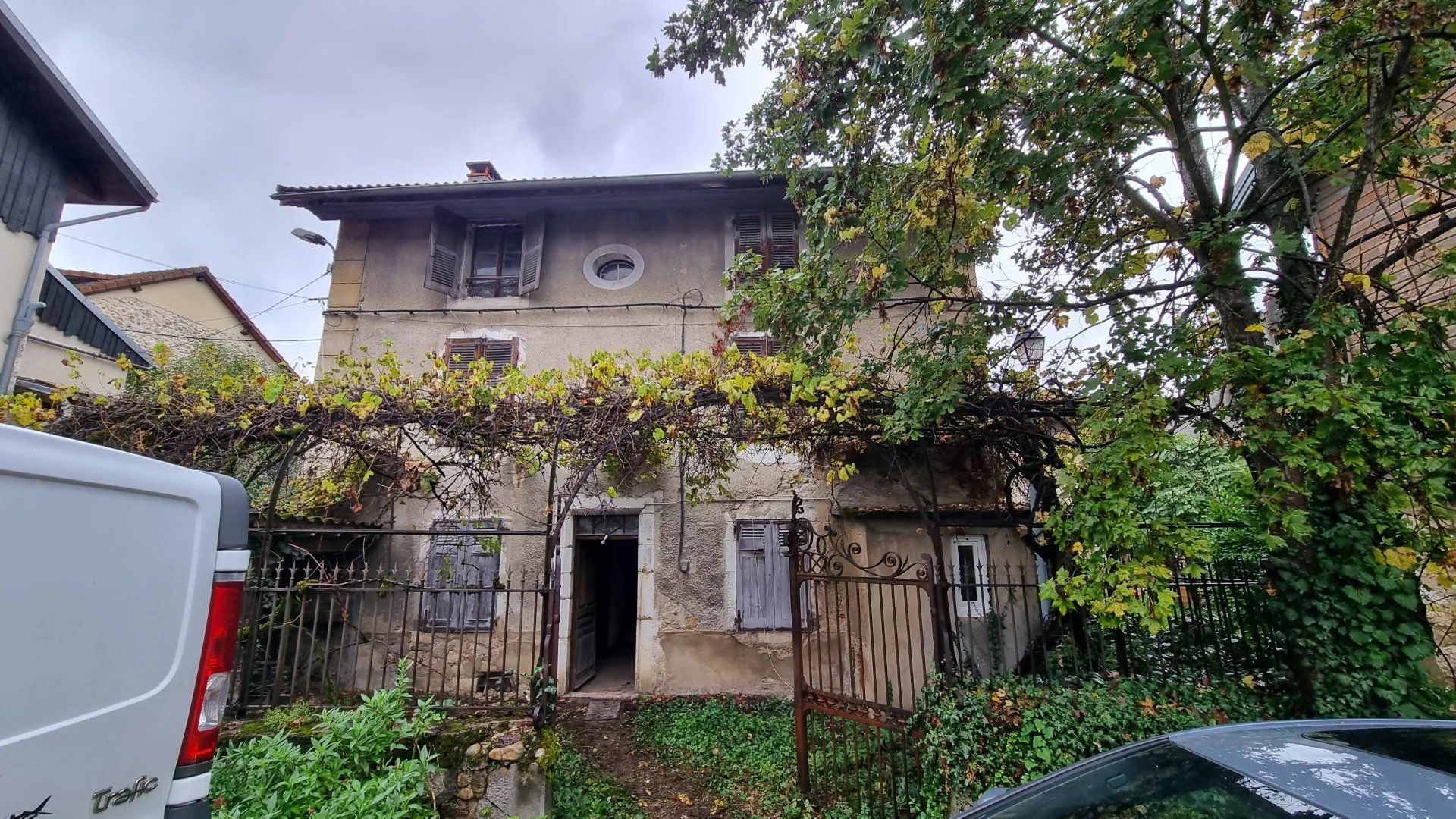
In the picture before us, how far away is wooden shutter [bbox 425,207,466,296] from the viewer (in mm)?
9227

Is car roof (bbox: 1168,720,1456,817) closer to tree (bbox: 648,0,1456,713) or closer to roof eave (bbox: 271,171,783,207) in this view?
tree (bbox: 648,0,1456,713)

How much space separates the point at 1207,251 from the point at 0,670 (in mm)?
5629

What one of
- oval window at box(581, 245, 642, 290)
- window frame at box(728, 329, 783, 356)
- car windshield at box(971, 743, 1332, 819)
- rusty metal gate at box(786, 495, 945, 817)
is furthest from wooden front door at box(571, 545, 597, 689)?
car windshield at box(971, 743, 1332, 819)

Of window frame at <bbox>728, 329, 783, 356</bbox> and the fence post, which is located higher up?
window frame at <bbox>728, 329, 783, 356</bbox>

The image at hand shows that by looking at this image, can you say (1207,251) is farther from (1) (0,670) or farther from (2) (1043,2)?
(1) (0,670)

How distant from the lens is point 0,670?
1.51 metres

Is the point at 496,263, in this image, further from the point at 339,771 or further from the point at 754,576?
the point at 339,771

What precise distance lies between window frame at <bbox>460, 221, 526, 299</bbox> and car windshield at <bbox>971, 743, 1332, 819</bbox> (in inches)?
356

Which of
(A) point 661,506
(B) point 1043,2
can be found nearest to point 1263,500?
(B) point 1043,2

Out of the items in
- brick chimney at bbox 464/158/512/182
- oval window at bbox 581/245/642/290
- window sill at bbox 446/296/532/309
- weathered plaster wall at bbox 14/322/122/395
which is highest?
brick chimney at bbox 464/158/512/182

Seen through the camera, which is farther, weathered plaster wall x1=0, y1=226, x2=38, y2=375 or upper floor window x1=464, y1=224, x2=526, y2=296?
upper floor window x1=464, y1=224, x2=526, y2=296

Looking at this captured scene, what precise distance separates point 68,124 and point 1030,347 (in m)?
12.5

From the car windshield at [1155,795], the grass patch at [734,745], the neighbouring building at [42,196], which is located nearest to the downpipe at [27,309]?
the neighbouring building at [42,196]

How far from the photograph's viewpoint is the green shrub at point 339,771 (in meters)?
2.81
